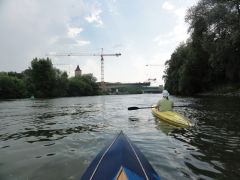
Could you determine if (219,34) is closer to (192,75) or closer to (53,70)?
(192,75)

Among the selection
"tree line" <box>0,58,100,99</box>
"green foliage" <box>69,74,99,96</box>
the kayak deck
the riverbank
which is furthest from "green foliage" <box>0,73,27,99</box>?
the kayak deck

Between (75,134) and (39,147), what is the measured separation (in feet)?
8.32

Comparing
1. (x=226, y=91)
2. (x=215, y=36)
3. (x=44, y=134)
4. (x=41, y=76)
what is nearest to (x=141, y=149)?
(x=44, y=134)

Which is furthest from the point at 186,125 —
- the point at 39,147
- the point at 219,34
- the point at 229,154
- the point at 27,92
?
the point at 27,92

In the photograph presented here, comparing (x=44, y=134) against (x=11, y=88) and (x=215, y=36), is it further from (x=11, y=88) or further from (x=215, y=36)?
(x=11, y=88)

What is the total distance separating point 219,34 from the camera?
36.9 m

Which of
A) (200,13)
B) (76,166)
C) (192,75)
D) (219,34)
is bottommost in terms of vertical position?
(76,166)

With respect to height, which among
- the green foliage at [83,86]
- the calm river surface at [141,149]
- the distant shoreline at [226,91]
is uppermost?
the green foliage at [83,86]

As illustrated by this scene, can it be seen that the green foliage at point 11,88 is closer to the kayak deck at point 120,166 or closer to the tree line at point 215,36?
the tree line at point 215,36

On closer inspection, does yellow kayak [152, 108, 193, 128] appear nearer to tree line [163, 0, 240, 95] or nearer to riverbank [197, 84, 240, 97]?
tree line [163, 0, 240, 95]

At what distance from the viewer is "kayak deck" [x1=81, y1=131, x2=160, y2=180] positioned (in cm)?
497

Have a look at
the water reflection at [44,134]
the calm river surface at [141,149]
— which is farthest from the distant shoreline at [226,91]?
the water reflection at [44,134]

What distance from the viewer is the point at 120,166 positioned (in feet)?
16.9

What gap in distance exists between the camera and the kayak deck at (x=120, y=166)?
196 inches
